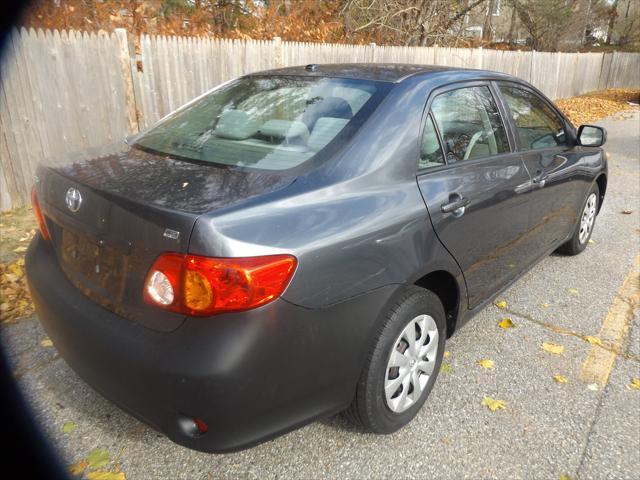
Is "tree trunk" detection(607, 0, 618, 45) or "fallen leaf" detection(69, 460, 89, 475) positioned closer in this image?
"fallen leaf" detection(69, 460, 89, 475)

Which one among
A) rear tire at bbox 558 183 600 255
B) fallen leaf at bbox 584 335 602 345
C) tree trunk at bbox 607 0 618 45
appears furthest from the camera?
tree trunk at bbox 607 0 618 45

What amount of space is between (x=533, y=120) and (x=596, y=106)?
16925 mm

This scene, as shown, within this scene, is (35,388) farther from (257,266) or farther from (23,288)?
(257,266)

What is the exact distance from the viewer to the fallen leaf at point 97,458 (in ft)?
7.35

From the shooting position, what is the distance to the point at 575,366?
306 cm

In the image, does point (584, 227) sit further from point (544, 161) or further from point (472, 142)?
point (472, 142)

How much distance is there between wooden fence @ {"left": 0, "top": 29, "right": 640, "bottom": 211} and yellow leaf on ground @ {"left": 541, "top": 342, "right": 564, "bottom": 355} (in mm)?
4089

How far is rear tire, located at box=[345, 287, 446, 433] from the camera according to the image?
85.7 inches

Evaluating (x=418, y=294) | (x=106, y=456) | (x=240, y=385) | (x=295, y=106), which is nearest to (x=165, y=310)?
(x=240, y=385)

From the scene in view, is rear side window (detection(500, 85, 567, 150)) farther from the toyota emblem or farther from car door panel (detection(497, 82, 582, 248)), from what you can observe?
the toyota emblem

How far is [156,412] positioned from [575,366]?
248 centimetres

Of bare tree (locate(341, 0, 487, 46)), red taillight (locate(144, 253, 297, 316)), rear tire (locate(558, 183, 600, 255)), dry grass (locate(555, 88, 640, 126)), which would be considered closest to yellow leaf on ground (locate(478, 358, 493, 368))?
red taillight (locate(144, 253, 297, 316))

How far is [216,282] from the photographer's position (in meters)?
1.68

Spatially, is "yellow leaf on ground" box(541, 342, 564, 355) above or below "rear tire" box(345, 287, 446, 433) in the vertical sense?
below
